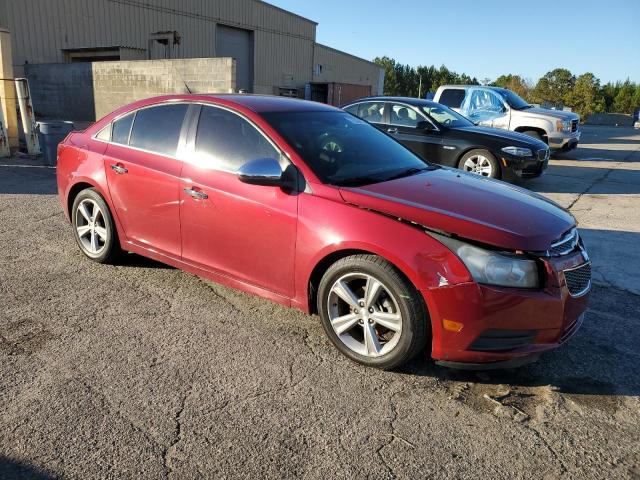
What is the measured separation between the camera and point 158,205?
13.3ft

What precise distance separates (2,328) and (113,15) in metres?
24.6

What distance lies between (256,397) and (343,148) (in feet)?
6.40

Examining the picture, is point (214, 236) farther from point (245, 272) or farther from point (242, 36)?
point (242, 36)

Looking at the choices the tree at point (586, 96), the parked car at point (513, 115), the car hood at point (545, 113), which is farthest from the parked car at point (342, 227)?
the tree at point (586, 96)

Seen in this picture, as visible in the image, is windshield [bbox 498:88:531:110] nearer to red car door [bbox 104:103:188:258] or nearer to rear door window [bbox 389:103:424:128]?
rear door window [bbox 389:103:424:128]

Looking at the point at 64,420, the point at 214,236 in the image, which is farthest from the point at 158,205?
the point at 64,420

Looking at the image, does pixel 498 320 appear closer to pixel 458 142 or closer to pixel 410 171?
pixel 410 171

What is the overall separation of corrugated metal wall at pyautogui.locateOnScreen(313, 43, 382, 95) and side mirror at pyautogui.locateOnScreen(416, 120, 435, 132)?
1275 inches

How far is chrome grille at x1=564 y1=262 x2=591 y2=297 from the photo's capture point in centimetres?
296

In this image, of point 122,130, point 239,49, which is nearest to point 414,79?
point 239,49

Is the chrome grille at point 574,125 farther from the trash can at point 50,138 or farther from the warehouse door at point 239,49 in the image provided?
the warehouse door at point 239,49

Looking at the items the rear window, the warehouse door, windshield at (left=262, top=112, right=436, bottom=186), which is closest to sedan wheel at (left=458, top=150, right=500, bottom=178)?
windshield at (left=262, top=112, right=436, bottom=186)

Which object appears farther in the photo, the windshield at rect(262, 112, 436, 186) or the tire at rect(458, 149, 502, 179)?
the tire at rect(458, 149, 502, 179)

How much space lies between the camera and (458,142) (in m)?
9.11
